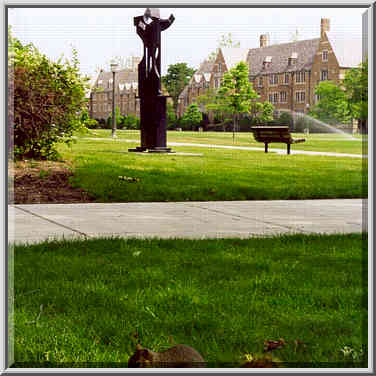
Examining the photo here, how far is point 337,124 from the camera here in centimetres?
457

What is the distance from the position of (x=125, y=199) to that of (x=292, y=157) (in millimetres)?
2887

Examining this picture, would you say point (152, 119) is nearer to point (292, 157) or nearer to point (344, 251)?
point (292, 157)

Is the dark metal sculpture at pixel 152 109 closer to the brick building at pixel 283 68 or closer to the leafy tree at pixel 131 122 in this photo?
the leafy tree at pixel 131 122

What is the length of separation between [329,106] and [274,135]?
7.78ft

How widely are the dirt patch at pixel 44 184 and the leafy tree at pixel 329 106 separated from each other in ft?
8.67

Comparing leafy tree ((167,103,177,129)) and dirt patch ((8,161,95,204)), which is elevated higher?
leafy tree ((167,103,177,129))

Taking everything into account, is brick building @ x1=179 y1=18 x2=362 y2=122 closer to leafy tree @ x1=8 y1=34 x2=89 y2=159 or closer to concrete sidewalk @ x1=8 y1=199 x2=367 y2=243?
concrete sidewalk @ x1=8 y1=199 x2=367 y2=243

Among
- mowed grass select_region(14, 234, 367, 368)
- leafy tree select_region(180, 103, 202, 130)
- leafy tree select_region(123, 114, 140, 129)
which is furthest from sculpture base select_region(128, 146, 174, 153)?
mowed grass select_region(14, 234, 367, 368)

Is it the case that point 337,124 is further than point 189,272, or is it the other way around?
point 337,124

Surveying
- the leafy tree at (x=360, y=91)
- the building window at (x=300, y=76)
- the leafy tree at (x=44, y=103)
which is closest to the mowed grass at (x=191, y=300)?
the leafy tree at (x=360, y=91)

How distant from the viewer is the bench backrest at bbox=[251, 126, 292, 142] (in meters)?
6.06

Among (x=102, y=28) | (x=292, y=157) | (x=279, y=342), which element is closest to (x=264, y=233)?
(x=102, y=28)

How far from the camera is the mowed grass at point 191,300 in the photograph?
1793 millimetres

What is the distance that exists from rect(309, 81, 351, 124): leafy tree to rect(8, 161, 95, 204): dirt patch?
2644 mm
